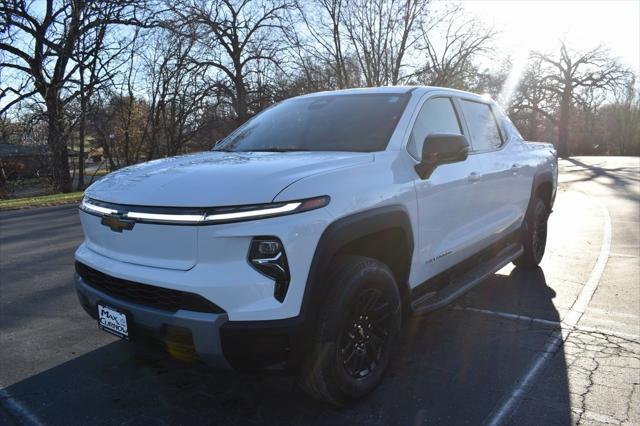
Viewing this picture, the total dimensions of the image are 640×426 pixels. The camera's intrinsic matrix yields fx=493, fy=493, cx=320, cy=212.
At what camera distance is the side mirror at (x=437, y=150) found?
10.3 feet

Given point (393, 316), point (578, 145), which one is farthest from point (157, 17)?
point (578, 145)

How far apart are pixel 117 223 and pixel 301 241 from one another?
102 centimetres

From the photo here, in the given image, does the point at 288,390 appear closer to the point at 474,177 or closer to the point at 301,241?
the point at 301,241

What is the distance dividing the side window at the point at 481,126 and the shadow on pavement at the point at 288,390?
163 cm

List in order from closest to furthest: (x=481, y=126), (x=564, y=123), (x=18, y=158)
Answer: (x=481, y=126) → (x=18, y=158) → (x=564, y=123)

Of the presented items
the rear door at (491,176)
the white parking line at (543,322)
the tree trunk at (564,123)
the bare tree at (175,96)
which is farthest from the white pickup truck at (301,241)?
the tree trunk at (564,123)

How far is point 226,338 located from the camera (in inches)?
88.7

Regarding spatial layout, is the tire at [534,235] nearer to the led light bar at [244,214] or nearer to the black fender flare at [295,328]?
the black fender flare at [295,328]

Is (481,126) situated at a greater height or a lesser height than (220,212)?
greater

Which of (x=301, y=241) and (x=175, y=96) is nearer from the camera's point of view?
(x=301, y=241)

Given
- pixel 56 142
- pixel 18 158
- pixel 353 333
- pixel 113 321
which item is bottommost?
pixel 353 333

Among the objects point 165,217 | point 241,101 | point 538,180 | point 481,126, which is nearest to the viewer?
point 165,217

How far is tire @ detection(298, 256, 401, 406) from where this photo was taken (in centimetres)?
251

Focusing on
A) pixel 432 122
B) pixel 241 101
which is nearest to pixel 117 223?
pixel 432 122
